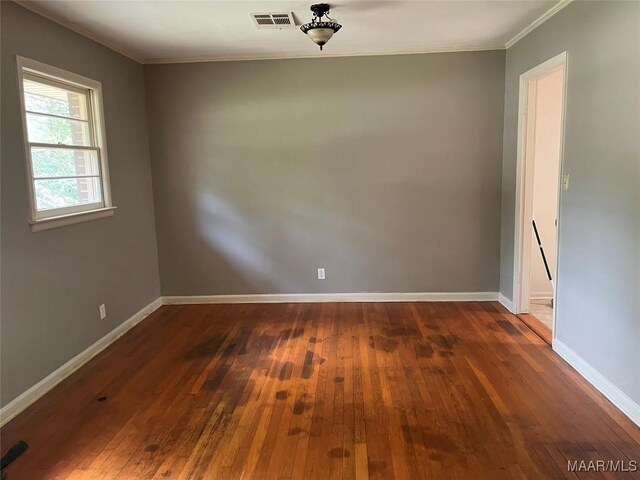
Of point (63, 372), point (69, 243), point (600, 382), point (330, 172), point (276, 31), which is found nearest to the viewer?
point (600, 382)

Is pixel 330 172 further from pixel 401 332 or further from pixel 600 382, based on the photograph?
pixel 600 382

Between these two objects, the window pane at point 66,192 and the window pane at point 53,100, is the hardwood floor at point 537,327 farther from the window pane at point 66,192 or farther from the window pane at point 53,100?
the window pane at point 53,100

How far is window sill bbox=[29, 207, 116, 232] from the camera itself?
9.52 feet

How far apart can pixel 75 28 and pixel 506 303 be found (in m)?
4.40

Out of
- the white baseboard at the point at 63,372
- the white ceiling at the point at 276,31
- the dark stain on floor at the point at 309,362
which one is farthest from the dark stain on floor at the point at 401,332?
the white ceiling at the point at 276,31

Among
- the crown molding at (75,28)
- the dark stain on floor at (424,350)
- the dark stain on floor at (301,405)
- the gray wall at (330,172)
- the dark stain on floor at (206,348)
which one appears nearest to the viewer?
the dark stain on floor at (301,405)

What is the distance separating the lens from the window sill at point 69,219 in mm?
2902

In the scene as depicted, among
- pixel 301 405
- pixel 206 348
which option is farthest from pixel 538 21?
pixel 206 348

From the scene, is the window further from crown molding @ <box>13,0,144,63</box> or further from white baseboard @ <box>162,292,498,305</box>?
white baseboard @ <box>162,292,498,305</box>

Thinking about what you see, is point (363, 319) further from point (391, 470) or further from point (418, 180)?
point (391, 470)

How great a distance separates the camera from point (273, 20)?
10.9 feet

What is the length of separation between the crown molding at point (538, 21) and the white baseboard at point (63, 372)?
4228mm

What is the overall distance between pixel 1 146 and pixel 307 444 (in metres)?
2.43

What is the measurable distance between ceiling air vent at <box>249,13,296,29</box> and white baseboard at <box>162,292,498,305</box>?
2.60 metres
